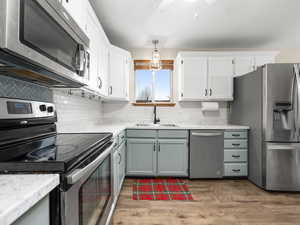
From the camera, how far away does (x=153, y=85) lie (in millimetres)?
3645

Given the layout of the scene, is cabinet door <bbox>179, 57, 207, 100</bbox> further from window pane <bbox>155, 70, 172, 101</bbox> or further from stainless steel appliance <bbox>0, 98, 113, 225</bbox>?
stainless steel appliance <bbox>0, 98, 113, 225</bbox>

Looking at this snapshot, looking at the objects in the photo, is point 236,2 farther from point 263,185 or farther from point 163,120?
point 263,185

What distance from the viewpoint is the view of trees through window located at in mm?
3627

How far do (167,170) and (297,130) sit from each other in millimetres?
1876

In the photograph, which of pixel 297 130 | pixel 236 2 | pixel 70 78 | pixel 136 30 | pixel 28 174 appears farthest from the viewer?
pixel 136 30

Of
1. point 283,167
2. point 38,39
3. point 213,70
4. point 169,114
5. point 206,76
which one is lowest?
point 283,167

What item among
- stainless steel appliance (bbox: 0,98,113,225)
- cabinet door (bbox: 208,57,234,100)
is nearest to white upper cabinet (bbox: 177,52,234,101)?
cabinet door (bbox: 208,57,234,100)

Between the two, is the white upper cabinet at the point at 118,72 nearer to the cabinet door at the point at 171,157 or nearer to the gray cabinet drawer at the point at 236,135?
the cabinet door at the point at 171,157

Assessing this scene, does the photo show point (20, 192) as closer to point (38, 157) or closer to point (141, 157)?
point (38, 157)

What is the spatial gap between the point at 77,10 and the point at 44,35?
2.33 feet

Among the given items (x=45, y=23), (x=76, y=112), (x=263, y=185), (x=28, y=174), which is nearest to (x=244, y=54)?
(x=263, y=185)

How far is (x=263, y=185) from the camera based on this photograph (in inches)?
98.7

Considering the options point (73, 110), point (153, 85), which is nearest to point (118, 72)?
point (153, 85)

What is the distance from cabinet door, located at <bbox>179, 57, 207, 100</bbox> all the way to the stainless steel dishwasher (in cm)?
78
